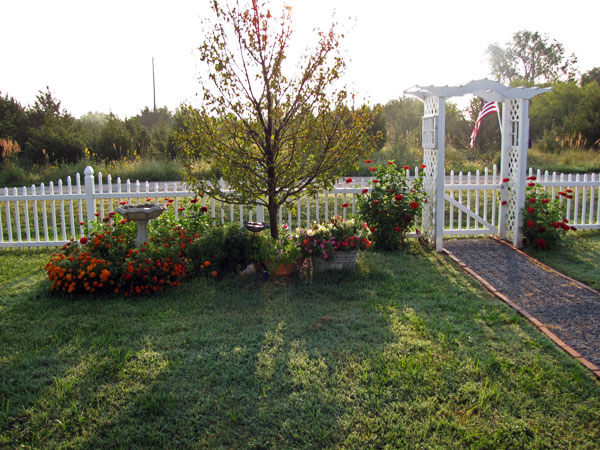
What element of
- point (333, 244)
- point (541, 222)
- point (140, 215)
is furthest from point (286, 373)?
point (541, 222)

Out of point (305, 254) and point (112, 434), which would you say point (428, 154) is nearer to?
point (305, 254)

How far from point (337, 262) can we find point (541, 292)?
2.41m

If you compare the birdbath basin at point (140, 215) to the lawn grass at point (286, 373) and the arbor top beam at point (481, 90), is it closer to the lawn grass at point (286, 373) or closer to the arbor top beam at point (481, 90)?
the lawn grass at point (286, 373)

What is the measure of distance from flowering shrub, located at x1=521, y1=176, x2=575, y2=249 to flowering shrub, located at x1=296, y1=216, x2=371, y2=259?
9.90 ft

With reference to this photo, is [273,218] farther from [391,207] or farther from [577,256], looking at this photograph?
[577,256]

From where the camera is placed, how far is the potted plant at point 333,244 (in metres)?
6.20

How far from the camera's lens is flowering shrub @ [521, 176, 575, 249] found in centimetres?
770

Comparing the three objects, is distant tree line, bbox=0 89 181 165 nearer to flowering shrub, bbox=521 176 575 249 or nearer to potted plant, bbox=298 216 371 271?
potted plant, bbox=298 216 371 271

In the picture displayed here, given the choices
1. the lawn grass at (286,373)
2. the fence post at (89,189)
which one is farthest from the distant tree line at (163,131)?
the lawn grass at (286,373)

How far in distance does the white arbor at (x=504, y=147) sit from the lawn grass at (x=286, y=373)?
2.38 metres

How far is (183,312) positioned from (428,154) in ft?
15.7

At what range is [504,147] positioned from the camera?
8.27 m

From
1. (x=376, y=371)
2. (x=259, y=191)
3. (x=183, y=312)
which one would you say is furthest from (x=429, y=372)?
(x=259, y=191)

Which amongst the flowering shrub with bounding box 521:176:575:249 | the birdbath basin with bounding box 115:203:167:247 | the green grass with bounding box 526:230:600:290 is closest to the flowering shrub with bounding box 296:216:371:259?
the birdbath basin with bounding box 115:203:167:247
